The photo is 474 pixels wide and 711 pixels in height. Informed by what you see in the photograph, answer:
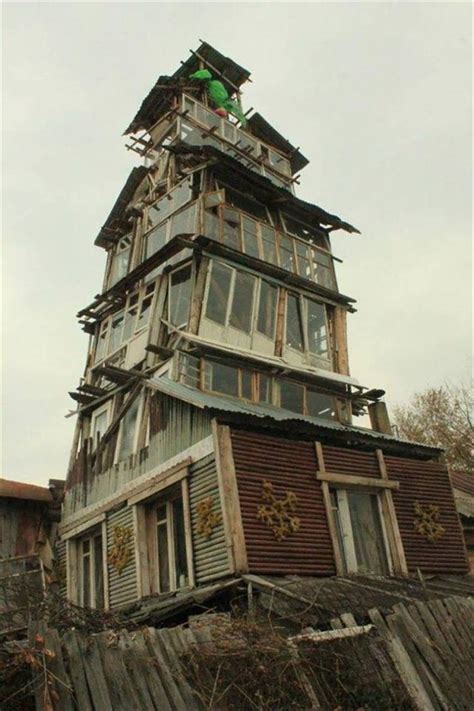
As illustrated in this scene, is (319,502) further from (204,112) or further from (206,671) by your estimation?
(204,112)

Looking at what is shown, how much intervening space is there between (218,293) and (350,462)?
6289 millimetres

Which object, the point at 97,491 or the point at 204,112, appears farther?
the point at 204,112

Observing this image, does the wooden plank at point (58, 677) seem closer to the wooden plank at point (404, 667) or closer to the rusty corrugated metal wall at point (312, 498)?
the wooden plank at point (404, 667)

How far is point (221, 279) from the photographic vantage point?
18.4m

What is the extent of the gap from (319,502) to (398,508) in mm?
2514

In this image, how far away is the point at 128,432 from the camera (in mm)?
16906

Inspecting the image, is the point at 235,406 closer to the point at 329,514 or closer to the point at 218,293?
the point at 329,514

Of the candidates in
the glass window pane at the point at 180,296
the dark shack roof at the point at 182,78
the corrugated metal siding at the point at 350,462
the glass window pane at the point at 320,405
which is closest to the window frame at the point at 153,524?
the corrugated metal siding at the point at 350,462

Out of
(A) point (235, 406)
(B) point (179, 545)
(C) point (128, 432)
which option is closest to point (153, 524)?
(B) point (179, 545)

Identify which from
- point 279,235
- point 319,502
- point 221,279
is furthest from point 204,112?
point 319,502

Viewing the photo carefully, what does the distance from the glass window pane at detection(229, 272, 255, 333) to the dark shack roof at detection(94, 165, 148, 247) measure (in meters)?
6.92

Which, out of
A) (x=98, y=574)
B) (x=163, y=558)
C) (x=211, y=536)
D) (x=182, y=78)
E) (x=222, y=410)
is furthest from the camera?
(x=182, y=78)

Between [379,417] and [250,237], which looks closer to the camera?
[379,417]

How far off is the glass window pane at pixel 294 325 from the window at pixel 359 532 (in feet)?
19.0
